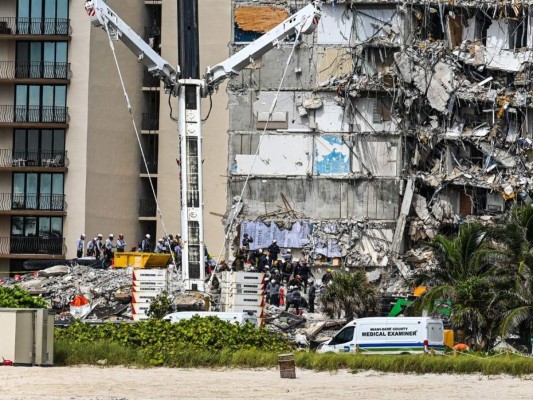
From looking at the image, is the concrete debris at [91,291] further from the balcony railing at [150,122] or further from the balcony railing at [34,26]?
the balcony railing at [150,122]

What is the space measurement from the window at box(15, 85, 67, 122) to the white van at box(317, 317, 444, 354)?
118ft

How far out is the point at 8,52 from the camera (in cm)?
9000

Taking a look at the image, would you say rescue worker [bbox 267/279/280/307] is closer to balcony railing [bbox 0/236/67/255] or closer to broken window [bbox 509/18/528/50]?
broken window [bbox 509/18/528/50]

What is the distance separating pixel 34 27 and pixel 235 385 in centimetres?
4767

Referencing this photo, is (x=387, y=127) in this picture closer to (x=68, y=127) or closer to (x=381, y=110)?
(x=381, y=110)

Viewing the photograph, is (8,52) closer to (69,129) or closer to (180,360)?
(69,129)

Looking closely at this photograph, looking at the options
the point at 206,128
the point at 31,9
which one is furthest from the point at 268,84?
the point at 31,9

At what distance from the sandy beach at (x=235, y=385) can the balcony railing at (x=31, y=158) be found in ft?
134

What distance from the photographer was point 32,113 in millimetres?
89250

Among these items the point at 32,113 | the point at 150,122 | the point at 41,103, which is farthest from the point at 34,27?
the point at 150,122

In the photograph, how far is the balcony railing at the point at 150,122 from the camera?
92.9m

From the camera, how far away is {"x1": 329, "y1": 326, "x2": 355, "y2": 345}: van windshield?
5619 centimetres

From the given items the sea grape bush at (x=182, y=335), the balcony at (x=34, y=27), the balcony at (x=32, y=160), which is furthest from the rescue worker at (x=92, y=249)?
the sea grape bush at (x=182, y=335)

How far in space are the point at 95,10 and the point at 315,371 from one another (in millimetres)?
22406
